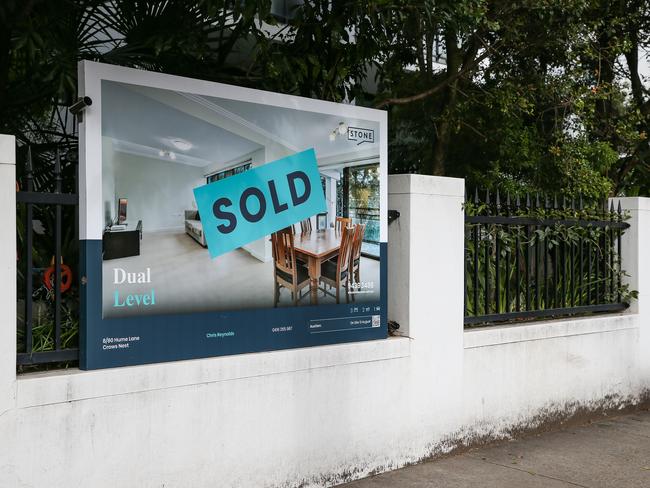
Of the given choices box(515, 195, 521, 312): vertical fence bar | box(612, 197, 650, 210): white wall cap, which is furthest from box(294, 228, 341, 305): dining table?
box(612, 197, 650, 210): white wall cap

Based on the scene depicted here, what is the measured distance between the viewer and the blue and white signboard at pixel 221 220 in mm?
4414

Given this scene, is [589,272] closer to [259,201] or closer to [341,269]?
[341,269]

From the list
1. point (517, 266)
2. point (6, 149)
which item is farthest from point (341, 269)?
point (6, 149)

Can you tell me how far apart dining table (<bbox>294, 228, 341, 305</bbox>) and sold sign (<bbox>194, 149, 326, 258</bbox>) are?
0.16m

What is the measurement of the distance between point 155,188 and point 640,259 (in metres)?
6.01

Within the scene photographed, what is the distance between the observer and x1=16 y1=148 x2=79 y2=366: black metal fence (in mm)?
4242

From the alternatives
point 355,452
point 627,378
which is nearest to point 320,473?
point 355,452

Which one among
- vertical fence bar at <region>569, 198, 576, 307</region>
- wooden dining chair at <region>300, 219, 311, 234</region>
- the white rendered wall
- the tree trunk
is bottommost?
the white rendered wall

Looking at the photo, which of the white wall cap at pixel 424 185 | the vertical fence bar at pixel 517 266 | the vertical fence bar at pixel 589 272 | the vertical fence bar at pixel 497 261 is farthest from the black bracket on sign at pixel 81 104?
the vertical fence bar at pixel 589 272

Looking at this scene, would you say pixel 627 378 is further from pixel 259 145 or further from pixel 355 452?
pixel 259 145

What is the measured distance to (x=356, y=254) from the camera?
574cm

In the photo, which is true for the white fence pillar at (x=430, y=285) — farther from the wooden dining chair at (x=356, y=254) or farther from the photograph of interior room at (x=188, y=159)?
the photograph of interior room at (x=188, y=159)

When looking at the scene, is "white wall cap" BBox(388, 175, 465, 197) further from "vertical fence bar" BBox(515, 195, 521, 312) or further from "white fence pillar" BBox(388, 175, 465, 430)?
"vertical fence bar" BBox(515, 195, 521, 312)

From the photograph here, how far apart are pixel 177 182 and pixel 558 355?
4446 mm
